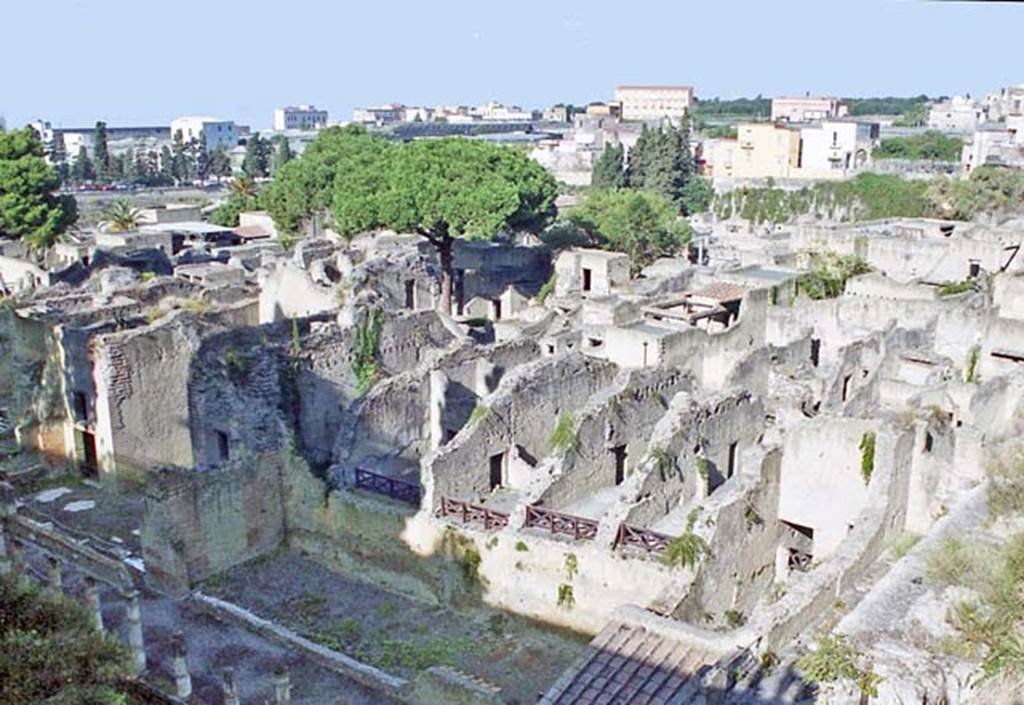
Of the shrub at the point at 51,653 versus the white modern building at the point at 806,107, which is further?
the white modern building at the point at 806,107

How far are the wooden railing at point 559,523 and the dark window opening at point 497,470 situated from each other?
9.79 feet

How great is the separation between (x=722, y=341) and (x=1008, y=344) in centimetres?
691

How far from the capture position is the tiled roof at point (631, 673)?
12.9m

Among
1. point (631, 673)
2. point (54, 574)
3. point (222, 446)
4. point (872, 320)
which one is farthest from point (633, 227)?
point (631, 673)

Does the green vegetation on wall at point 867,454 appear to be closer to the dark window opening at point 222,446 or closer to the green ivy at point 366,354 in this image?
the green ivy at point 366,354

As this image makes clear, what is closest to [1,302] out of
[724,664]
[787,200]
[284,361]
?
[284,361]

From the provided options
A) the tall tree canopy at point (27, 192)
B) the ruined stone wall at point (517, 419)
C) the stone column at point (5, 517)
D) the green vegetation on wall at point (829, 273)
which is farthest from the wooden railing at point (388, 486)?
the tall tree canopy at point (27, 192)

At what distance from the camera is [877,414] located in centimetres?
1812

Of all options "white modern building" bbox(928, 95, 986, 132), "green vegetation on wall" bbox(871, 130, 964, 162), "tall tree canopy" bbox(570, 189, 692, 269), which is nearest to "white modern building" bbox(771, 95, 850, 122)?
"white modern building" bbox(928, 95, 986, 132)

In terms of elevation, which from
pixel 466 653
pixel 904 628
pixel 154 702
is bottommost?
pixel 466 653

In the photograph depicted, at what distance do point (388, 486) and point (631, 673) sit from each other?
6.96 m

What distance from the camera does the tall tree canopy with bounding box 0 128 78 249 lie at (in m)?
40.5

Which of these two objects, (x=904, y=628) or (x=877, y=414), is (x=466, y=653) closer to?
(x=904, y=628)

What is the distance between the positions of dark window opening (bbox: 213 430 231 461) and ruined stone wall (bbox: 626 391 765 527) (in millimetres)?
8553
